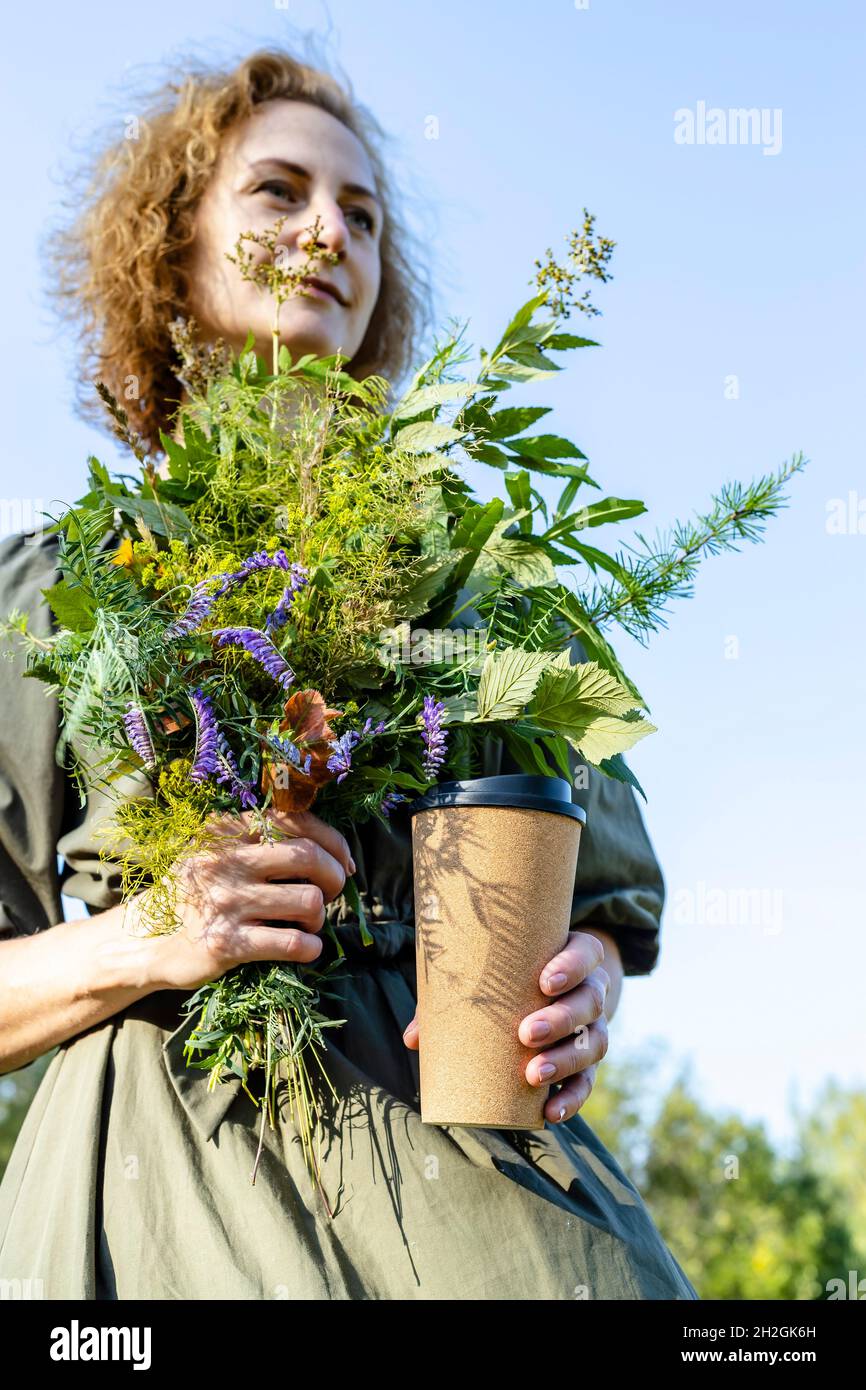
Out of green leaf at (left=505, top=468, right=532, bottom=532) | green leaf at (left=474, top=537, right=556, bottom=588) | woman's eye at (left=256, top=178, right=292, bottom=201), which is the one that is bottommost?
green leaf at (left=474, top=537, right=556, bottom=588)

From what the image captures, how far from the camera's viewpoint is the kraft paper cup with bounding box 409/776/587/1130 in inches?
53.1

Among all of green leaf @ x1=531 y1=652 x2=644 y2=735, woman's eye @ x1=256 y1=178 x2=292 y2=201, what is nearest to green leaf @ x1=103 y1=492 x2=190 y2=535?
green leaf @ x1=531 y1=652 x2=644 y2=735

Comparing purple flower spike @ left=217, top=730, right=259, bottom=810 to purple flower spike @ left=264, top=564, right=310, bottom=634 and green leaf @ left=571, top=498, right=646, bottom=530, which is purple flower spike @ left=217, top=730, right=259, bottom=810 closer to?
purple flower spike @ left=264, top=564, right=310, bottom=634

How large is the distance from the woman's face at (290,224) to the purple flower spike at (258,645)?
0.80 meters

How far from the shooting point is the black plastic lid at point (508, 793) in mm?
1364

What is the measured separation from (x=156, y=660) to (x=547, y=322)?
0.70 metres

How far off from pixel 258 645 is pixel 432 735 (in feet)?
0.70

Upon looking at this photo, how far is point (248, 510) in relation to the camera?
1554 millimetres

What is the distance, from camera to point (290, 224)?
205 centimetres

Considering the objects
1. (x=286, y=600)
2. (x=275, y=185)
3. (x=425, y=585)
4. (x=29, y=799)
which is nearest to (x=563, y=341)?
(x=425, y=585)

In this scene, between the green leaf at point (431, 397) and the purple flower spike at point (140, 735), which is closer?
the purple flower spike at point (140, 735)

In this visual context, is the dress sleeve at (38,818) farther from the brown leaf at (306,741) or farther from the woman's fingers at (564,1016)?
the woman's fingers at (564,1016)

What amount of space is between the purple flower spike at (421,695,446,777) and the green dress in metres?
0.28

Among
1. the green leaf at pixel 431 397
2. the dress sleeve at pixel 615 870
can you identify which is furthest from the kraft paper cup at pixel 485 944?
the green leaf at pixel 431 397
